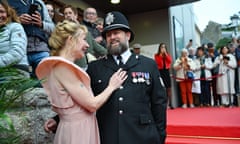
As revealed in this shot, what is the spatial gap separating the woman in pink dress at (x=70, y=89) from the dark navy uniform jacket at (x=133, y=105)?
5.9 inches

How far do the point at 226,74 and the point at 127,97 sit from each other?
619cm

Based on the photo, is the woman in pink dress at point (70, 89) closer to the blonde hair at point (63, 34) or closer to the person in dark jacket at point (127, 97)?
the blonde hair at point (63, 34)

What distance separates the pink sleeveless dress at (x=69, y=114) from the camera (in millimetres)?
1593

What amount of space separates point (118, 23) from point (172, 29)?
6.79 meters

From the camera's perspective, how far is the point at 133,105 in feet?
6.07

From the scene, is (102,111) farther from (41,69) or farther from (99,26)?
(99,26)

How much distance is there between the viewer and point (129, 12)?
8398 mm

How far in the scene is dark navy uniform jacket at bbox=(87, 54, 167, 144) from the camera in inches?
71.9

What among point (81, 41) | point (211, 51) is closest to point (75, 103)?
point (81, 41)

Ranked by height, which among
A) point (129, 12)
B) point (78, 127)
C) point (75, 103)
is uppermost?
point (129, 12)

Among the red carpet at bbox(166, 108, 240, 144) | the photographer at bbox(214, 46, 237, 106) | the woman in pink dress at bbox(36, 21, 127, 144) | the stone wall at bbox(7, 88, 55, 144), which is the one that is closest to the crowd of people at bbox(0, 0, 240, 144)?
the woman in pink dress at bbox(36, 21, 127, 144)

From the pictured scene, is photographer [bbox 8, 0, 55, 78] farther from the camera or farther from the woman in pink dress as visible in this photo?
the woman in pink dress

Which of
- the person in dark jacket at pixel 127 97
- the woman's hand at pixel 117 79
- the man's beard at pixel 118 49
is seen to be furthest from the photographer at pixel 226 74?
the woman's hand at pixel 117 79

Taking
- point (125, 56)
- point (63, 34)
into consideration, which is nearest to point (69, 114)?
point (63, 34)
